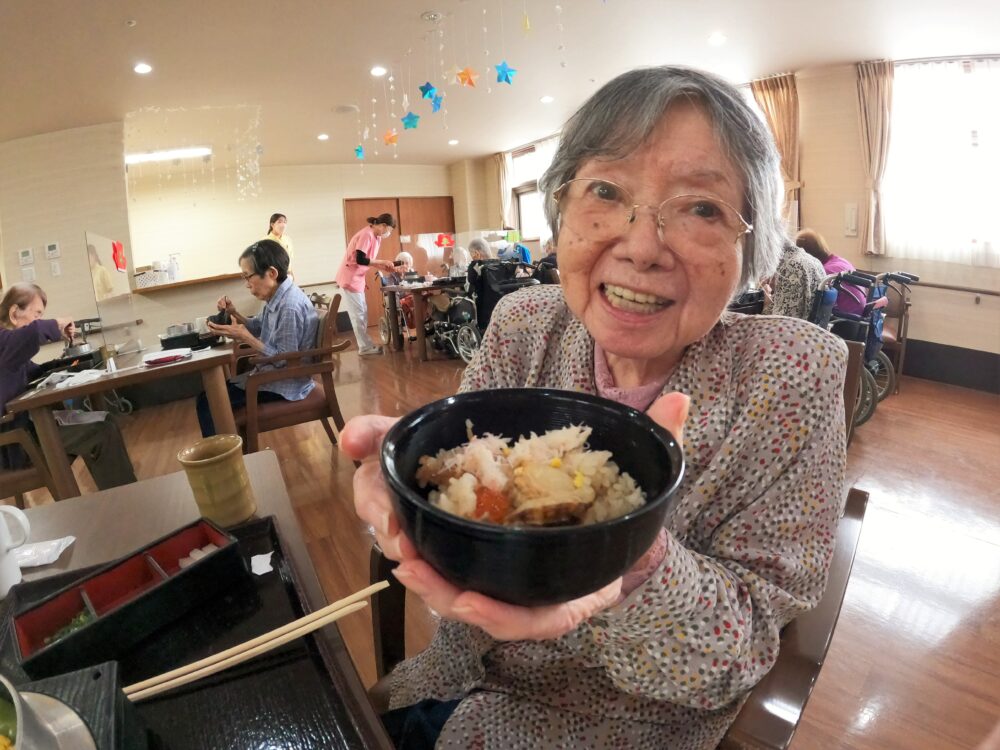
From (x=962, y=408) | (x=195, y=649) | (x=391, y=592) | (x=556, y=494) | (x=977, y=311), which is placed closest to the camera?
(x=556, y=494)

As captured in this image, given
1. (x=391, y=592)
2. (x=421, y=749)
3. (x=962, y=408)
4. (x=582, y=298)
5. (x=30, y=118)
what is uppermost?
(x=30, y=118)

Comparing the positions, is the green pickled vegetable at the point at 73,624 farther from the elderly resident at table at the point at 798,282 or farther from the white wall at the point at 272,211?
the white wall at the point at 272,211

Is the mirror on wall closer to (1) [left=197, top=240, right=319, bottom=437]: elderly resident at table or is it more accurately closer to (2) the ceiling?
(2) the ceiling

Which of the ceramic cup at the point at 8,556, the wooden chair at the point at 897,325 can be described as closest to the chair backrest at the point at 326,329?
the ceramic cup at the point at 8,556

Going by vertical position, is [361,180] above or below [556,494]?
above

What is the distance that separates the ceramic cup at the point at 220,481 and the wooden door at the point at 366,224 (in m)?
9.14

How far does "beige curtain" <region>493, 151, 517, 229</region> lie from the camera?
9.64 metres

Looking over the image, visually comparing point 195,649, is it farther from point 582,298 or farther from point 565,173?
point 565,173

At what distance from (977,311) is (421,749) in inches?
220

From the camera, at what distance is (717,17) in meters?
3.88

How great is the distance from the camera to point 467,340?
5578mm

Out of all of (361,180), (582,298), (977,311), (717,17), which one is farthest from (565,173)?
(361,180)

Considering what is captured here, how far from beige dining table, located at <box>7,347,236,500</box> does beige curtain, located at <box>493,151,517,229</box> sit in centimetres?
797

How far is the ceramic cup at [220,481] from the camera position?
0.91 metres
